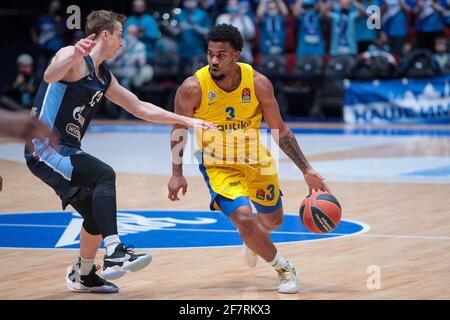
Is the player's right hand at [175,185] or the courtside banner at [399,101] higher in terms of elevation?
the player's right hand at [175,185]

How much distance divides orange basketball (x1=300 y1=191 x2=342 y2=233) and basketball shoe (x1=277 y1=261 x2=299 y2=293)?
435 millimetres

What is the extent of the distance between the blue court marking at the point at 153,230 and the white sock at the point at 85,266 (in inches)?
71.6

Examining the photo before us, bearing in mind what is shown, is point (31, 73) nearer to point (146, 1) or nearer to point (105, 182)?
point (146, 1)

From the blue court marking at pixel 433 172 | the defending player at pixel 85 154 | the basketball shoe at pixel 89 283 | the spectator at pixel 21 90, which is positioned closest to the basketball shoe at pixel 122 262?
the defending player at pixel 85 154

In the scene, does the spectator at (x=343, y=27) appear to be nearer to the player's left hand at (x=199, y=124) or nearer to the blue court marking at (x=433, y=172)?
the blue court marking at (x=433, y=172)

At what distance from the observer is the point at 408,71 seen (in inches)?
842

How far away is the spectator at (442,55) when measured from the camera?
69.9 feet

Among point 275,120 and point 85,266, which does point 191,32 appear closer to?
point 275,120

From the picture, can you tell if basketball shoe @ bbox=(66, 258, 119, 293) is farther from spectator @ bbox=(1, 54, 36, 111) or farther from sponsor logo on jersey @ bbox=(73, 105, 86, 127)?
spectator @ bbox=(1, 54, 36, 111)

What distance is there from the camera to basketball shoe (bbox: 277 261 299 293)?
7.41 metres

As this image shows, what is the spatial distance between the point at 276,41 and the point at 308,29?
88 centimetres

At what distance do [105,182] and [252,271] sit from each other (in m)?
1.80

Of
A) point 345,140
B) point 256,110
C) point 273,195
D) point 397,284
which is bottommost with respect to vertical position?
point 345,140
